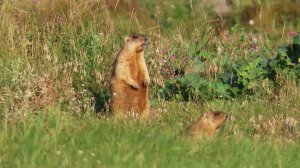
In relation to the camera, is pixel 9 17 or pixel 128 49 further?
pixel 9 17

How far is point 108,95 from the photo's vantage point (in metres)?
9.11

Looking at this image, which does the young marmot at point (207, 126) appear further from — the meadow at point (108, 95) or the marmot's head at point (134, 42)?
the marmot's head at point (134, 42)

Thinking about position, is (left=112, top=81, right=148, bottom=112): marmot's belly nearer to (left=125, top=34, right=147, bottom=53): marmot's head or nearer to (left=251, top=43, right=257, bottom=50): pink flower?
(left=125, top=34, right=147, bottom=53): marmot's head

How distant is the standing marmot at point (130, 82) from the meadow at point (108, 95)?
0.16 m

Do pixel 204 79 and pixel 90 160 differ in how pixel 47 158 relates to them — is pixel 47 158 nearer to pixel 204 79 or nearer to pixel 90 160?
pixel 90 160

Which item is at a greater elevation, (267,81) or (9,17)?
(9,17)

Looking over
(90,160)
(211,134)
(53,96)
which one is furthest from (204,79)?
(90,160)

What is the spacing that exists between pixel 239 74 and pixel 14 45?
274 cm

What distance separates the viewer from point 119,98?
8.55 m

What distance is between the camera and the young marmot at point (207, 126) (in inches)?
276

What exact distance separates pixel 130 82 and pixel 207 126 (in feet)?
5.23

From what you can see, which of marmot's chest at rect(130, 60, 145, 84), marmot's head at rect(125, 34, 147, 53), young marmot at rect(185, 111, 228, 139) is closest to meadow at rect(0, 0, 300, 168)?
young marmot at rect(185, 111, 228, 139)

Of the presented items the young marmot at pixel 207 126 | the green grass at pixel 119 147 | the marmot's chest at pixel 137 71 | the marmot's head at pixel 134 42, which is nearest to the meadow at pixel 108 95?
the green grass at pixel 119 147

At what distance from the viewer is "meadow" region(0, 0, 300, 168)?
607 cm
